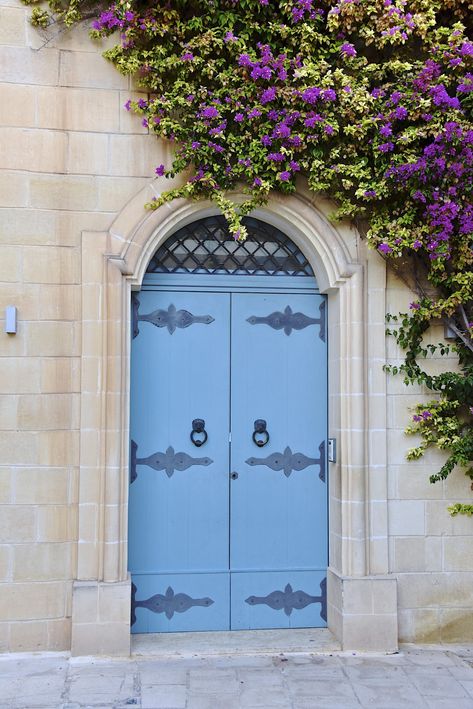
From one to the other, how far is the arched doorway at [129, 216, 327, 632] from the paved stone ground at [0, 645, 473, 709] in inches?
19.2

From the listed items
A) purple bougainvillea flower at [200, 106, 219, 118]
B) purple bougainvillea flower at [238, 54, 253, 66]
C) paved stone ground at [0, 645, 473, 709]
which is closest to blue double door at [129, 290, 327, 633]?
paved stone ground at [0, 645, 473, 709]

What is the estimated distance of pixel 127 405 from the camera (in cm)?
452

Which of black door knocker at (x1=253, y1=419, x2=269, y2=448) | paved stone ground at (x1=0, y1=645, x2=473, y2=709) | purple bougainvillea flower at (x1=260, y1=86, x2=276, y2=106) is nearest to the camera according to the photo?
paved stone ground at (x1=0, y1=645, x2=473, y2=709)

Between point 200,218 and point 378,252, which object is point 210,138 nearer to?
point 200,218

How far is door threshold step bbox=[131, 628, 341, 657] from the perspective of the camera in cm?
446

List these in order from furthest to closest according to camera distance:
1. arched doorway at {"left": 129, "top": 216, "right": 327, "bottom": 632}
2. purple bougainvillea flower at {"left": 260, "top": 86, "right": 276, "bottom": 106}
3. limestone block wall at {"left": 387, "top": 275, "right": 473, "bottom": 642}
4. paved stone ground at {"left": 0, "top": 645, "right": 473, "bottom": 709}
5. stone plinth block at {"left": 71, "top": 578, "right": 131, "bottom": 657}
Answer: arched doorway at {"left": 129, "top": 216, "right": 327, "bottom": 632}, limestone block wall at {"left": 387, "top": 275, "right": 473, "bottom": 642}, purple bougainvillea flower at {"left": 260, "top": 86, "right": 276, "bottom": 106}, stone plinth block at {"left": 71, "top": 578, "right": 131, "bottom": 657}, paved stone ground at {"left": 0, "top": 645, "right": 473, "bottom": 709}

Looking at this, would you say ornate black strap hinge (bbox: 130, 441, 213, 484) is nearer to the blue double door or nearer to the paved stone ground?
the blue double door

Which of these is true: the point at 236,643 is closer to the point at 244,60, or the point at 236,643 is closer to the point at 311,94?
the point at 311,94

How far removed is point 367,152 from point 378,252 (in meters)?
0.65

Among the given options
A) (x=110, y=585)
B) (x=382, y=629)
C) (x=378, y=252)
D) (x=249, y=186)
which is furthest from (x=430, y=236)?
(x=110, y=585)

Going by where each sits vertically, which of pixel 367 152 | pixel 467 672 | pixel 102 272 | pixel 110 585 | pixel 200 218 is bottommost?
pixel 467 672

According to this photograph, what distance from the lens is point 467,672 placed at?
166 inches

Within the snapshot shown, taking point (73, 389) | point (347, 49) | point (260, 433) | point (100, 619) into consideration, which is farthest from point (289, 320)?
point (100, 619)

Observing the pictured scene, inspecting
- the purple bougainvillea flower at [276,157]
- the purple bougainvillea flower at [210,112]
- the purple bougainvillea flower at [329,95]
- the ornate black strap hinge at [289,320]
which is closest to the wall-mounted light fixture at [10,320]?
the ornate black strap hinge at [289,320]
